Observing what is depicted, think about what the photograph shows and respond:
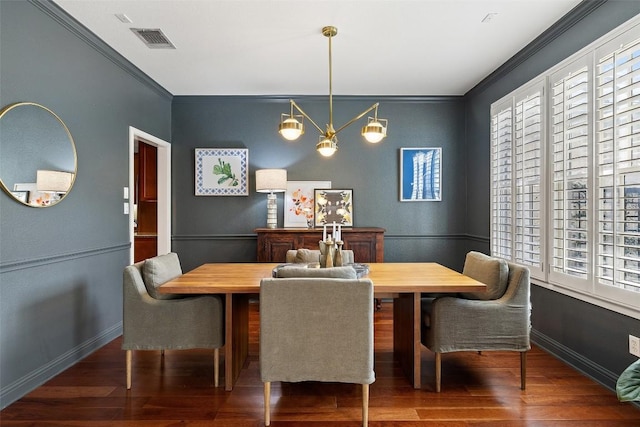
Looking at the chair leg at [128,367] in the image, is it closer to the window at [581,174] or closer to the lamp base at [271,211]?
the lamp base at [271,211]

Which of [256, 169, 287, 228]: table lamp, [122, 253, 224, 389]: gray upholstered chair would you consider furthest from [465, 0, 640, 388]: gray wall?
[122, 253, 224, 389]: gray upholstered chair

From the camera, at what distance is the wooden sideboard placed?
451cm

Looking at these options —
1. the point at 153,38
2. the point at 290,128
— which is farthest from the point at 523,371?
the point at 153,38

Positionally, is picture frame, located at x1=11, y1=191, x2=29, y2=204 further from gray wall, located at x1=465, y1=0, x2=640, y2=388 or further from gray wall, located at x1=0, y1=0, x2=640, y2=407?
gray wall, located at x1=465, y1=0, x2=640, y2=388

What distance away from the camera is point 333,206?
5023 mm

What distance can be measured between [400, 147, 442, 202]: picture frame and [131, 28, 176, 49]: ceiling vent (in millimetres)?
2945

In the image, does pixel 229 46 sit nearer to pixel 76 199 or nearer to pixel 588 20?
pixel 76 199

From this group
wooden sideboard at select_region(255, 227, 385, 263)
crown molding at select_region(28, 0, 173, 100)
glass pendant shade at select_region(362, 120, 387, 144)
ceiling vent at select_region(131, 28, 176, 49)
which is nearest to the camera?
crown molding at select_region(28, 0, 173, 100)

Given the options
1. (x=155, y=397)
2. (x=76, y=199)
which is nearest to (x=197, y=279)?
(x=155, y=397)

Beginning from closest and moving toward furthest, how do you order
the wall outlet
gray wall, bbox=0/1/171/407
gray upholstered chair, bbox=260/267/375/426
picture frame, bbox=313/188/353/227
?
1. gray upholstered chair, bbox=260/267/375/426
2. the wall outlet
3. gray wall, bbox=0/1/171/407
4. picture frame, bbox=313/188/353/227

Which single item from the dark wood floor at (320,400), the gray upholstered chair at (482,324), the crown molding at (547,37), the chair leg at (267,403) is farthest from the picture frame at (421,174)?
the chair leg at (267,403)

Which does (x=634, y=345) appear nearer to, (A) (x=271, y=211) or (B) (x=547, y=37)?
(B) (x=547, y=37)

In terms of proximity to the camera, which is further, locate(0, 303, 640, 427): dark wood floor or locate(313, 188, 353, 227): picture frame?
locate(313, 188, 353, 227): picture frame

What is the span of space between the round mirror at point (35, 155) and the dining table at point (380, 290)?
3.51 feet
